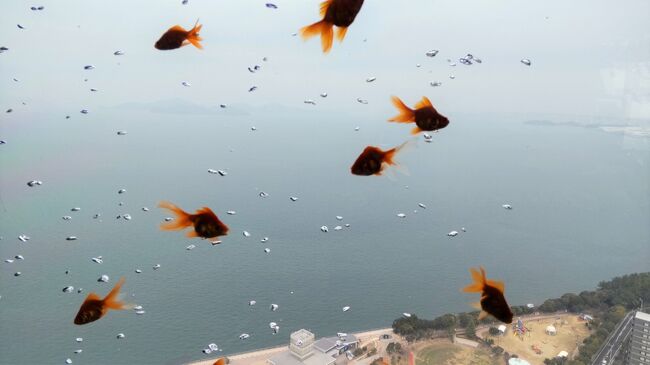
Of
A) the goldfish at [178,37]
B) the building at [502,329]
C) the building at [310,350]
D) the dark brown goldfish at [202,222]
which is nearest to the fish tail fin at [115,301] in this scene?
the dark brown goldfish at [202,222]

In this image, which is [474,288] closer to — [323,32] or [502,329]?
[323,32]

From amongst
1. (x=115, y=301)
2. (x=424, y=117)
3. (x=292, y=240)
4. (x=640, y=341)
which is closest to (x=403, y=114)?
(x=424, y=117)

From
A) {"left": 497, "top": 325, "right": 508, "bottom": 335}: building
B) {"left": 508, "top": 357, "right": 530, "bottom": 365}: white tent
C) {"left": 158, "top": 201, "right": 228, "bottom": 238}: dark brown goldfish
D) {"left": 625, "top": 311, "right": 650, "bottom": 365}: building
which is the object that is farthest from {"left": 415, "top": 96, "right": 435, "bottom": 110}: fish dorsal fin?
{"left": 497, "top": 325, "right": 508, "bottom": 335}: building

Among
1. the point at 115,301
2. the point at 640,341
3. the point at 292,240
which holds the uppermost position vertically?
the point at 115,301

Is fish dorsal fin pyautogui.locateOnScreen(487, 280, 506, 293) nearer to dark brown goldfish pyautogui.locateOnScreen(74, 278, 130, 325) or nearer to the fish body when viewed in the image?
the fish body

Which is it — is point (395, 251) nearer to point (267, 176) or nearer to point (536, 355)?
point (536, 355)

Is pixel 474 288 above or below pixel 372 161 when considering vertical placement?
below

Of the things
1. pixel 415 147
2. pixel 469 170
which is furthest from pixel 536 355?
pixel 469 170

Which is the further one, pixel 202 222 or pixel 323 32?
pixel 202 222
